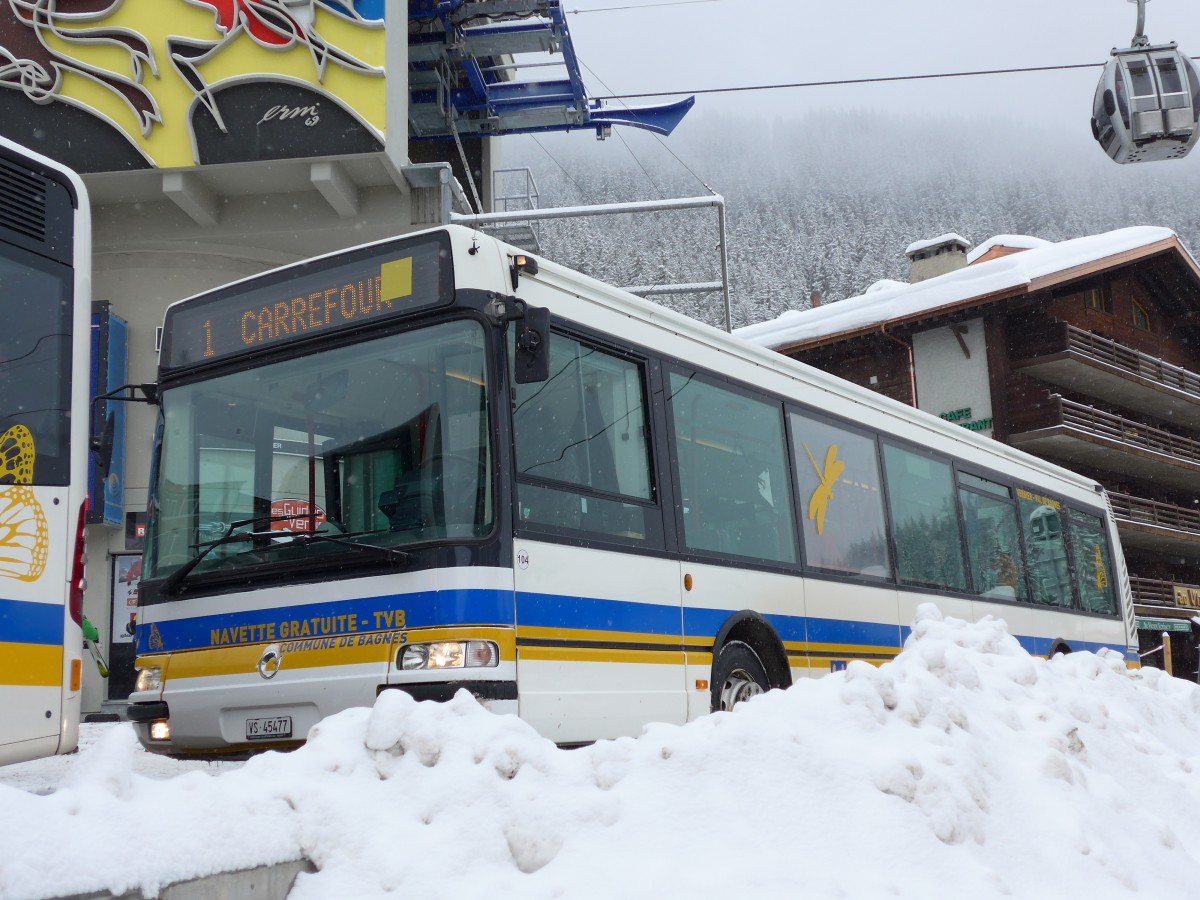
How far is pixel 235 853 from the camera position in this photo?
3.35 metres

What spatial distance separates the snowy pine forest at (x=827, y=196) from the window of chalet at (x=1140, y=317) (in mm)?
13828

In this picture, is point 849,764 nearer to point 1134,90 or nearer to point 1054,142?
point 1134,90

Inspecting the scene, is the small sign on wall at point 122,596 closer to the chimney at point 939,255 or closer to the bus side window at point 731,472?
the bus side window at point 731,472

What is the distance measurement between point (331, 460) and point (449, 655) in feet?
4.07

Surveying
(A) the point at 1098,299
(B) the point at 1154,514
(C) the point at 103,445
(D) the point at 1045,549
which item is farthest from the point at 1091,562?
(A) the point at 1098,299

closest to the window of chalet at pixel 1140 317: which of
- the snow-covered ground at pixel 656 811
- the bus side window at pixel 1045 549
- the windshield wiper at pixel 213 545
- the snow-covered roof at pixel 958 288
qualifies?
the snow-covered roof at pixel 958 288

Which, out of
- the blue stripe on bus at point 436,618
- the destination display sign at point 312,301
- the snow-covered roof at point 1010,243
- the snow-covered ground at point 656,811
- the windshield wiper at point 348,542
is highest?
the snow-covered roof at point 1010,243

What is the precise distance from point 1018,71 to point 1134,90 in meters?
3.50

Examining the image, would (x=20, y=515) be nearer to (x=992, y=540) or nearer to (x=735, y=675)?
(x=735, y=675)

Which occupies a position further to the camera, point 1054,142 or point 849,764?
point 1054,142

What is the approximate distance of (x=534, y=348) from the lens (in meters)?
6.19

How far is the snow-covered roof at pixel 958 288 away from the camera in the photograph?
3328 cm

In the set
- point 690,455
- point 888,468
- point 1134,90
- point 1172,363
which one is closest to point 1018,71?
point 1134,90

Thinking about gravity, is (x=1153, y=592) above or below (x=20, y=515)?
above
